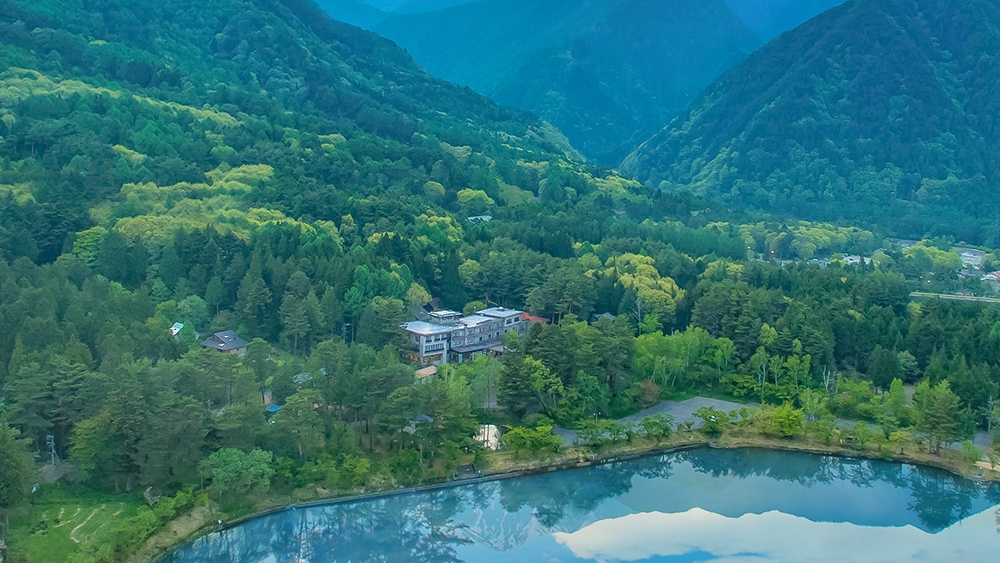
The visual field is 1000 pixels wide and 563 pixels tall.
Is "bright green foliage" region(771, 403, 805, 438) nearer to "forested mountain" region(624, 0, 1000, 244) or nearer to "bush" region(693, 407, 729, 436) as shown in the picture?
"bush" region(693, 407, 729, 436)

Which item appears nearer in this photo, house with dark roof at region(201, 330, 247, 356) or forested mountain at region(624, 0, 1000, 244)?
house with dark roof at region(201, 330, 247, 356)

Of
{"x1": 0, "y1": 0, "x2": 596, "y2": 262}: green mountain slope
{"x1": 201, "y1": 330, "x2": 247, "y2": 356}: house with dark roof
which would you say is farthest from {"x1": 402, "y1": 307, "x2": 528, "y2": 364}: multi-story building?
{"x1": 0, "y1": 0, "x2": 596, "y2": 262}: green mountain slope

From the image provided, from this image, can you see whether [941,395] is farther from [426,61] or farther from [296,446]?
[426,61]

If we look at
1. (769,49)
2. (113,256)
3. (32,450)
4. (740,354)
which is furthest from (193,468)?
(769,49)

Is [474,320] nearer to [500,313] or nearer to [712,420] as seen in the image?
[500,313]

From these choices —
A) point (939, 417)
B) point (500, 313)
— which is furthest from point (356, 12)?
point (939, 417)

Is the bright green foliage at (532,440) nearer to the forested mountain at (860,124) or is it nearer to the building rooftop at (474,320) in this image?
the building rooftop at (474,320)
